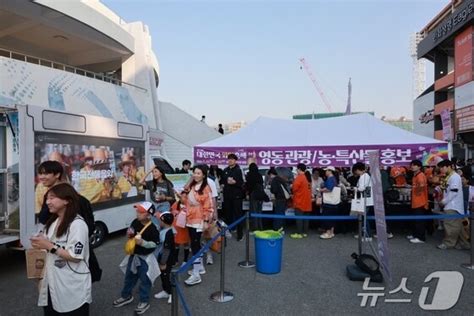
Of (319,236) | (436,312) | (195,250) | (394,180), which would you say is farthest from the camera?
(394,180)

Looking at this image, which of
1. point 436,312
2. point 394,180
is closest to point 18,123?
point 436,312

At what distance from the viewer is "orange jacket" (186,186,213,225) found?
5.33 meters

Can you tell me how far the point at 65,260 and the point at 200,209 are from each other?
8.67 feet

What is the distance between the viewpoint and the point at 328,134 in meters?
9.52

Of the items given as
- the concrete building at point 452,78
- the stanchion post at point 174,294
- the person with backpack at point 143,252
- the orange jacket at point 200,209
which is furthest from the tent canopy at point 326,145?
the concrete building at point 452,78

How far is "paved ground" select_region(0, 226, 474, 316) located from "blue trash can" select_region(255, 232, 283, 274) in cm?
14

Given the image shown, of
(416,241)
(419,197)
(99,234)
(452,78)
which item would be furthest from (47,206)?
(452,78)

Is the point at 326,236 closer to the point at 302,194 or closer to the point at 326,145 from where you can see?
the point at 302,194

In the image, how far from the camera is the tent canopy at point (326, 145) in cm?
841

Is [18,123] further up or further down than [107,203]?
further up

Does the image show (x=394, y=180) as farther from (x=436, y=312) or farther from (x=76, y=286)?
(x=76, y=286)

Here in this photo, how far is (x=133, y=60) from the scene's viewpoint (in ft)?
70.2

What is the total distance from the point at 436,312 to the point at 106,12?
72.4 feet

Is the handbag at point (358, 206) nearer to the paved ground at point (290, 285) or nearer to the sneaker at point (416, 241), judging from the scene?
the paved ground at point (290, 285)
